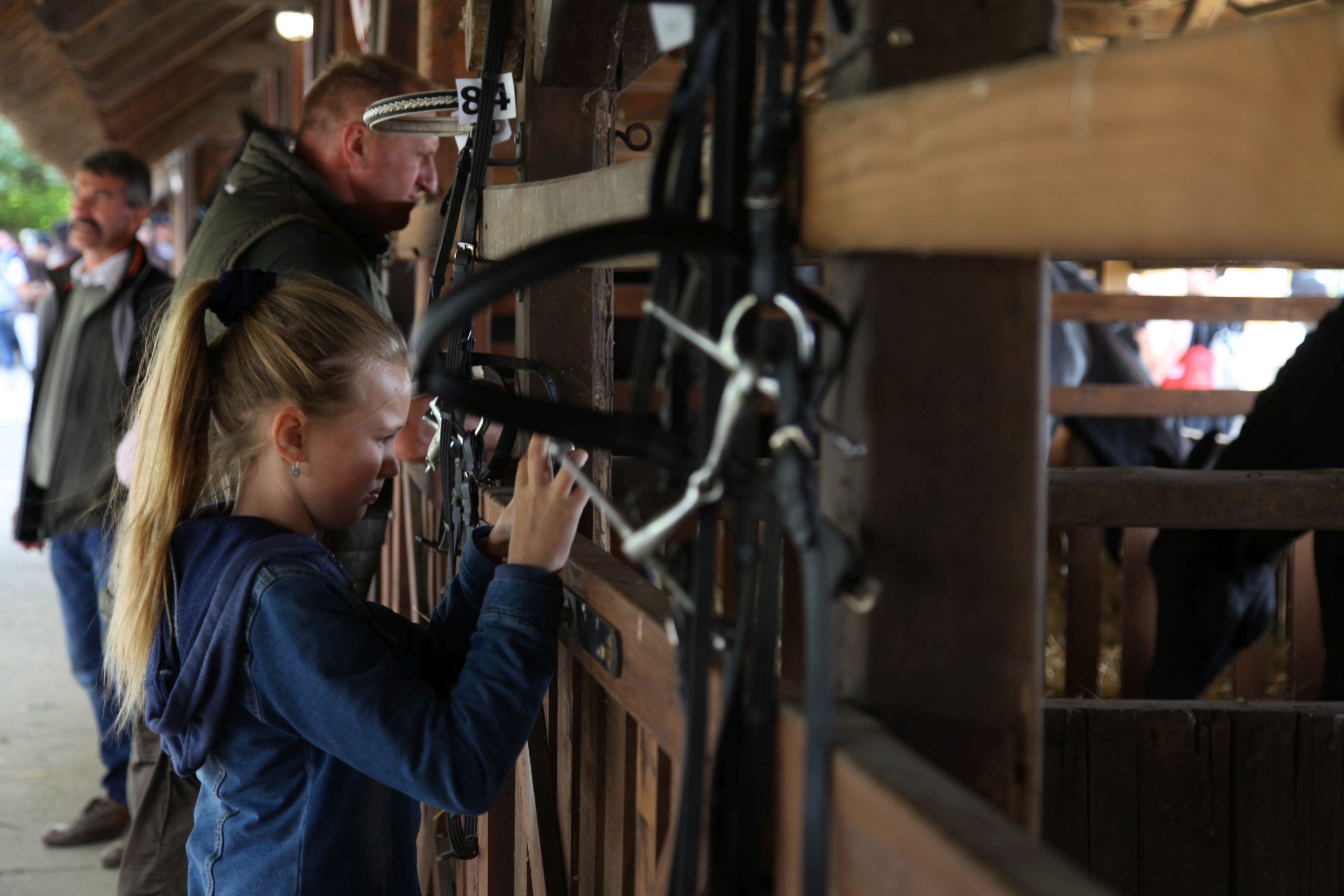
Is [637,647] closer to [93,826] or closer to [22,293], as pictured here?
[93,826]

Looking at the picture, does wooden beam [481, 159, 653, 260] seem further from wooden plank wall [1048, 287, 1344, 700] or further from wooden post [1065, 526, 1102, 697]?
wooden post [1065, 526, 1102, 697]

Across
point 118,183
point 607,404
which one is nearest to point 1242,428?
point 607,404

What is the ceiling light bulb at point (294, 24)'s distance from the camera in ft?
21.4

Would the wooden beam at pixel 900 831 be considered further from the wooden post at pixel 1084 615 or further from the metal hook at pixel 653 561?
the wooden post at pixel 1084 615

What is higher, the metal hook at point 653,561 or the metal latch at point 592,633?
the metal hook at point 653,561

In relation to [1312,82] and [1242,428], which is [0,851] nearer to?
[1242,428]

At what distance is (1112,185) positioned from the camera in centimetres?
48

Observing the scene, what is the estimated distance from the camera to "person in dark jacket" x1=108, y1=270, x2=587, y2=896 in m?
1.11

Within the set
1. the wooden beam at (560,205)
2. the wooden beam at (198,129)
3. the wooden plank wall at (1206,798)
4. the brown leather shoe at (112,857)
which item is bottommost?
the brown leather shoe at (112,857)

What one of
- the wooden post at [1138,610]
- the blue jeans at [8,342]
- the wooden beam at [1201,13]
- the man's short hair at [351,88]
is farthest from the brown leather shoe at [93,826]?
the blue jeans at [8,342]

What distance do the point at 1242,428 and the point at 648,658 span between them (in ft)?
8.88

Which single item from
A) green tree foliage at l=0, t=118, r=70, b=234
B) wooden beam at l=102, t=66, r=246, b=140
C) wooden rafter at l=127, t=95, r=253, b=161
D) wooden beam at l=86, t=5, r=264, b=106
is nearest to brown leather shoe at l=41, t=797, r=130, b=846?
wooden beam at l=86, t=5, r=264, b=106

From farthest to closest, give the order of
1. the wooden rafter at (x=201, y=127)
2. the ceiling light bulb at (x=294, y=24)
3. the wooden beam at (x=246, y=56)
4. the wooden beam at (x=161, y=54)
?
the wooden rafter at (x=201, y=127)
the wooden beam at (x=246, y=56)
the wooden beam at (x=161, y=54)
the ceiling light bulb at (x=294, y=24)

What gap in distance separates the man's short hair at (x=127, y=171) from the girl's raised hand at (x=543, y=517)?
300 centimetres
